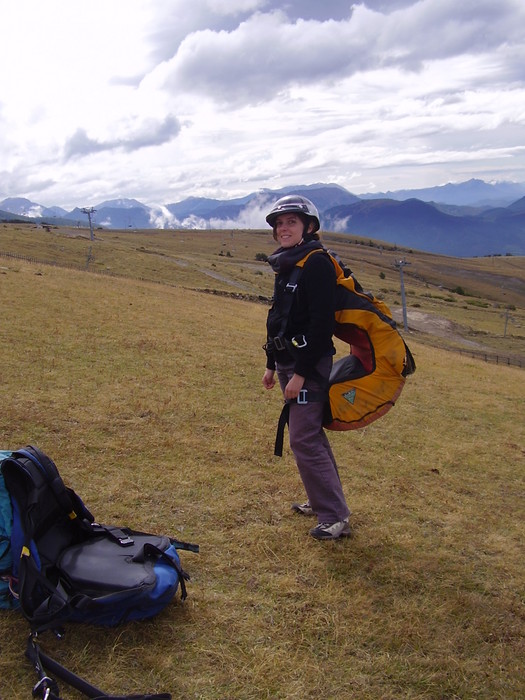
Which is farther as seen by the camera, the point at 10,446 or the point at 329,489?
the point at 10,446

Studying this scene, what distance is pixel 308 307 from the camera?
15.4 ft

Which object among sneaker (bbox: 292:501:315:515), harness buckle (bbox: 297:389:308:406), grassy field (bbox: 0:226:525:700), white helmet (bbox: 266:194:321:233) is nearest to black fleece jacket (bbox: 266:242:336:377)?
harness buckle (bbox: 297:389:308:406)

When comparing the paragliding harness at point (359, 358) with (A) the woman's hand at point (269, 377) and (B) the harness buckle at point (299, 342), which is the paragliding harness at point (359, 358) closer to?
(B) the harness buckle at point (299, 342)

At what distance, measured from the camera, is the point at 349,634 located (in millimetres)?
4059

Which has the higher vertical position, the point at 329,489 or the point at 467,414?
the point at 329,489

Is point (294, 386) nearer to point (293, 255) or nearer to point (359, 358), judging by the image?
point (359, 358)

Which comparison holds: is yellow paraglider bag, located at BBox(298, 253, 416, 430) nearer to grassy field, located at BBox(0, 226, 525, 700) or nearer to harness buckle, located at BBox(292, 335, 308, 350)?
harness buckle, located at BBox(292, 335, 308, 350)

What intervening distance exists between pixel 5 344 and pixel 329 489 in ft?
30.8

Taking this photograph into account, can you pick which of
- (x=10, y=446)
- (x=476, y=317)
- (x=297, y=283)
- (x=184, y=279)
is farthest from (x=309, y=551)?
(x=476, y=317)

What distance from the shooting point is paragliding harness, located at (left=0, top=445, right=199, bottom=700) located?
368 cm

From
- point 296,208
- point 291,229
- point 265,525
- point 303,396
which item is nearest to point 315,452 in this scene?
point 303,396

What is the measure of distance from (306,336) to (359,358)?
2.18 ft

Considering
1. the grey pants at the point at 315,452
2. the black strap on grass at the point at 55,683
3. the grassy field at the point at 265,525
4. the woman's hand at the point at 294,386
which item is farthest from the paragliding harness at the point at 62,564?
the woman's hand at the point at 294,386

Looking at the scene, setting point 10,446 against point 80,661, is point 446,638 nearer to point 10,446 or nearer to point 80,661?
point 80,661
